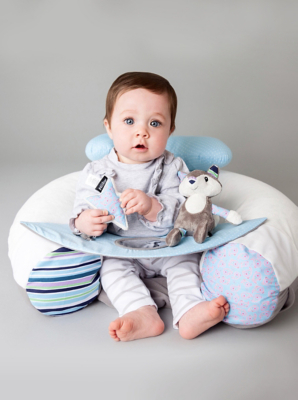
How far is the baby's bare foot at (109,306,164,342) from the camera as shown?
5.54 ft

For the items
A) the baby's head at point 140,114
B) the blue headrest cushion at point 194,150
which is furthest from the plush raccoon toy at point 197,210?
the blue headrest cushion at point 194,150

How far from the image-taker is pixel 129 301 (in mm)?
1826

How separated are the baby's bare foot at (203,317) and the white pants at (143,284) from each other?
0.13ft

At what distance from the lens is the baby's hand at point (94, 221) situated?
6.13 feet

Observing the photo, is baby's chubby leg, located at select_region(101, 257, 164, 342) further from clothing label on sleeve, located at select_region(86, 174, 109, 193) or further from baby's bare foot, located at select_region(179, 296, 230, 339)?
clothing label on sleeve, located at select_region(86, 174, 109, 193)

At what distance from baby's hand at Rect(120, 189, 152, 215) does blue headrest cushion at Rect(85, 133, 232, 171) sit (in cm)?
59

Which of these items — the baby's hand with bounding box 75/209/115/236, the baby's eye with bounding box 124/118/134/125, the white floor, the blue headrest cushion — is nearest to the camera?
the white floor

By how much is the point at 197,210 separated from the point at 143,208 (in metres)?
0.20

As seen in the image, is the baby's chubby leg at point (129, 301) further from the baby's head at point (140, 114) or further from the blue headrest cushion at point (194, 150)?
the blue headrest cushion at point (194, 150)

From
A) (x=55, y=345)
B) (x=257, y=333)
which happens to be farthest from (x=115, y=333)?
(x=257, y=333)

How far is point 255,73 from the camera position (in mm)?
3697

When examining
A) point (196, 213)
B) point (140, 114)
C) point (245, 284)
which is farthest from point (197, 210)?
point (140, 114)

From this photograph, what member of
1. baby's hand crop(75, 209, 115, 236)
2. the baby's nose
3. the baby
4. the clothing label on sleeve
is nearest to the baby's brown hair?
A: the baby
